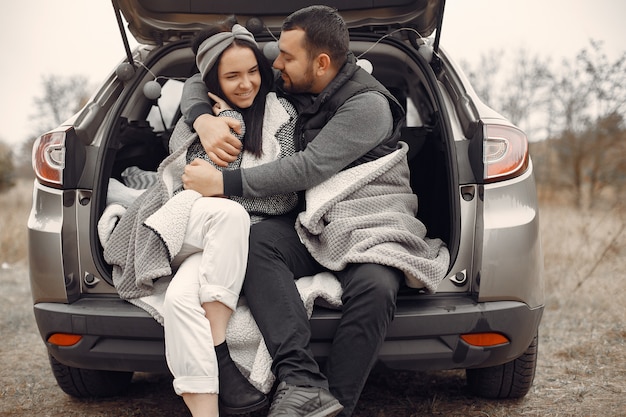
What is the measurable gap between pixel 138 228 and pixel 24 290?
3785 mm

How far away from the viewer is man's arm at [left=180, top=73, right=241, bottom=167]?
230 centimetres

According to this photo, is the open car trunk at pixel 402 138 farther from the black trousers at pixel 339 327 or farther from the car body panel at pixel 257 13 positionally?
the black trousers at pixel 339 327

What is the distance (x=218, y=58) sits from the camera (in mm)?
2463

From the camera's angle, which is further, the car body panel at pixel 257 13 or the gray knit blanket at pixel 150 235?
the car body panel at pixel 257 13

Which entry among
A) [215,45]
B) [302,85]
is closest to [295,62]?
[302,85]

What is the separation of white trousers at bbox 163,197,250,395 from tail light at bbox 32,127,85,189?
18.8 inches

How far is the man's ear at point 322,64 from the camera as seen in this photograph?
2367mm

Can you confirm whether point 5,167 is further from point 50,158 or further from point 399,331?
point 399,331

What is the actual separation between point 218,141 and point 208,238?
1.35 feet

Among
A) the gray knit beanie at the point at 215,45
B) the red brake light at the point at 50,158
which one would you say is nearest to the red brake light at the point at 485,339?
the gray knit beanie at the point at 215,45

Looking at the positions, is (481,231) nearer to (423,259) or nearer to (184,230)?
(423,259)

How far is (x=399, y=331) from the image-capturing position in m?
2.01

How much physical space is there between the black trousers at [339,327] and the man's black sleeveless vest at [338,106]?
0.48 m

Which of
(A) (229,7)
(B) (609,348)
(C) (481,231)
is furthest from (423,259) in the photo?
(B) (609,348)
